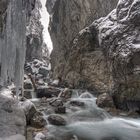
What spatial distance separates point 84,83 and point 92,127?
40.6 ft

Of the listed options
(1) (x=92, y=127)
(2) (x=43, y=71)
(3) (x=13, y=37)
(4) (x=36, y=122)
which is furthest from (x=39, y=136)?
(2) (x=43, y=71)

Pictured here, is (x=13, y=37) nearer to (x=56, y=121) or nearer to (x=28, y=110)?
(x=28, y=110)

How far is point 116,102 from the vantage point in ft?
56.1

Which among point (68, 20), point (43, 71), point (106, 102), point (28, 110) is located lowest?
point (106, 102)

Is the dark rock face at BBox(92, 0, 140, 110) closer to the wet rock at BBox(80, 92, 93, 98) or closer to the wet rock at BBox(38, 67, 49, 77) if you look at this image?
the wet rock at BBox(80, 92, 93, 98)

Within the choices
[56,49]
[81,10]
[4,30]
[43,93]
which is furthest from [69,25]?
[4,30]

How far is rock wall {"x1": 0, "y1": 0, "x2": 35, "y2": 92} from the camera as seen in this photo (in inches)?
373

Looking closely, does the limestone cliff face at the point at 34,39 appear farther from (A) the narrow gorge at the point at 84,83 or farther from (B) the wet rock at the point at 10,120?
(B) the wet rock at the point at 10,120

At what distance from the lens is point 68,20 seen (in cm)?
3606

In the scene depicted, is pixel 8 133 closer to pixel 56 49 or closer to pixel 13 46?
pixel 13 46

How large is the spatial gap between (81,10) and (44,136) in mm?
26932

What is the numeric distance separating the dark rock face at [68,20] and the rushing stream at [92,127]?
1075 centimetres

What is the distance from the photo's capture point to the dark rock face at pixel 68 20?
3170 centimetres

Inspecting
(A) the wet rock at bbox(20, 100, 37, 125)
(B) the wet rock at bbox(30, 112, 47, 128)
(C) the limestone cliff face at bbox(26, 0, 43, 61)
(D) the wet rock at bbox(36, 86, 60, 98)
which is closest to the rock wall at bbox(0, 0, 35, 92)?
(A) the wet rock at bbox(20, 100, 37, 125)
